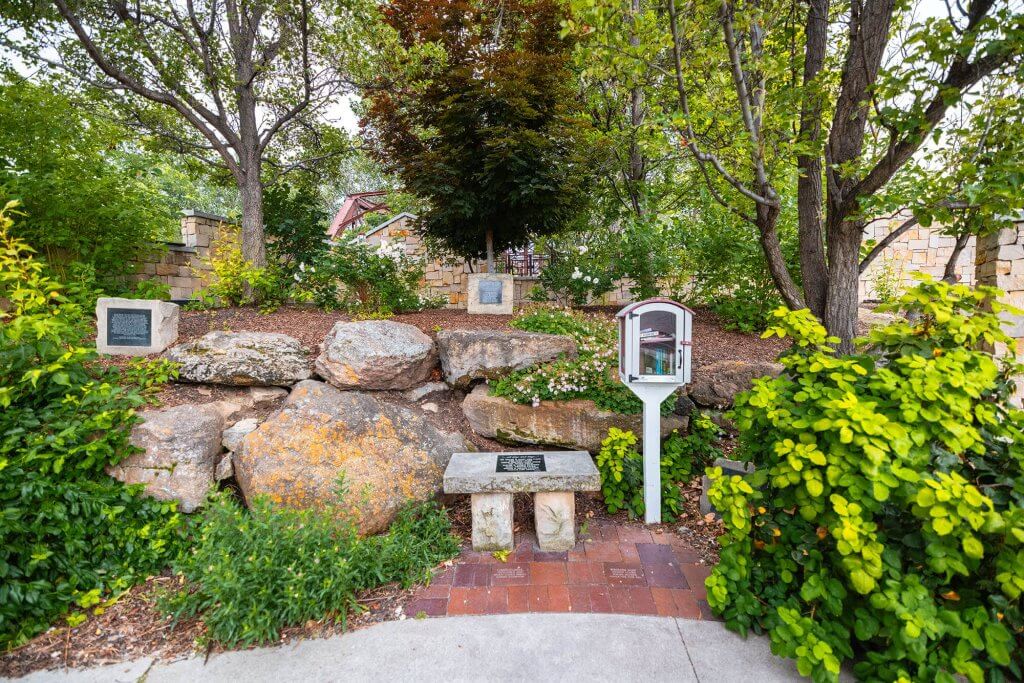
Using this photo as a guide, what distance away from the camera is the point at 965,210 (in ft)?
9.60

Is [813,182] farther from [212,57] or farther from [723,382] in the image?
[212,57]

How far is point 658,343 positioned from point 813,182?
1.89 metres

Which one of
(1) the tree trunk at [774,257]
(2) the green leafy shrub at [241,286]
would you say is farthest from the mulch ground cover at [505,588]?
(2) the green leafy shrub at [241,286]

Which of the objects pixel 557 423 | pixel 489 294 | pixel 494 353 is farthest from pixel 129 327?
pixel 557 423

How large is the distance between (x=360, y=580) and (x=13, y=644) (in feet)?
5.58

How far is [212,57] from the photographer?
586 centimetres

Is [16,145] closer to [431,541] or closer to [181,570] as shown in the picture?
[181,570]

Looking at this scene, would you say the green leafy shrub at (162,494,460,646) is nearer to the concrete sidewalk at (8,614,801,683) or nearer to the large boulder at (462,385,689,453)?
the concrete sidewalk at (8,614,801,683)

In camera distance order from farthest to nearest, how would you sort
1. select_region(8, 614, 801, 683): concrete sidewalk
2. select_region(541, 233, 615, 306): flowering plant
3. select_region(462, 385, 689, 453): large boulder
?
select_region(541, 233, 615, 306): flowering plant
select_region(462, 385, 689, 453): large boulder
select_region(8, 614, 801, 683): concrete sidewalk

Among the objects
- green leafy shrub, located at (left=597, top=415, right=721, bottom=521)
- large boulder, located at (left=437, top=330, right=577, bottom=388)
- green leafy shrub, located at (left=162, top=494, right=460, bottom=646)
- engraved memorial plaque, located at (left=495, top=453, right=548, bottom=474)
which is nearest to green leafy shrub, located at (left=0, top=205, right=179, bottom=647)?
green leafy shrub, located at (left=162, top=494, right=460, bottom=646)

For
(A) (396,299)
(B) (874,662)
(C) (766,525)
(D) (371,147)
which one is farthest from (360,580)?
(D) (371,147)

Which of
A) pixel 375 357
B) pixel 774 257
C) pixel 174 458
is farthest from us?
pixel 375 357

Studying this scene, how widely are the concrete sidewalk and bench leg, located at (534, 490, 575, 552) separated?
0.63m

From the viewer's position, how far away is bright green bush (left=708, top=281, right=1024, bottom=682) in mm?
1648
